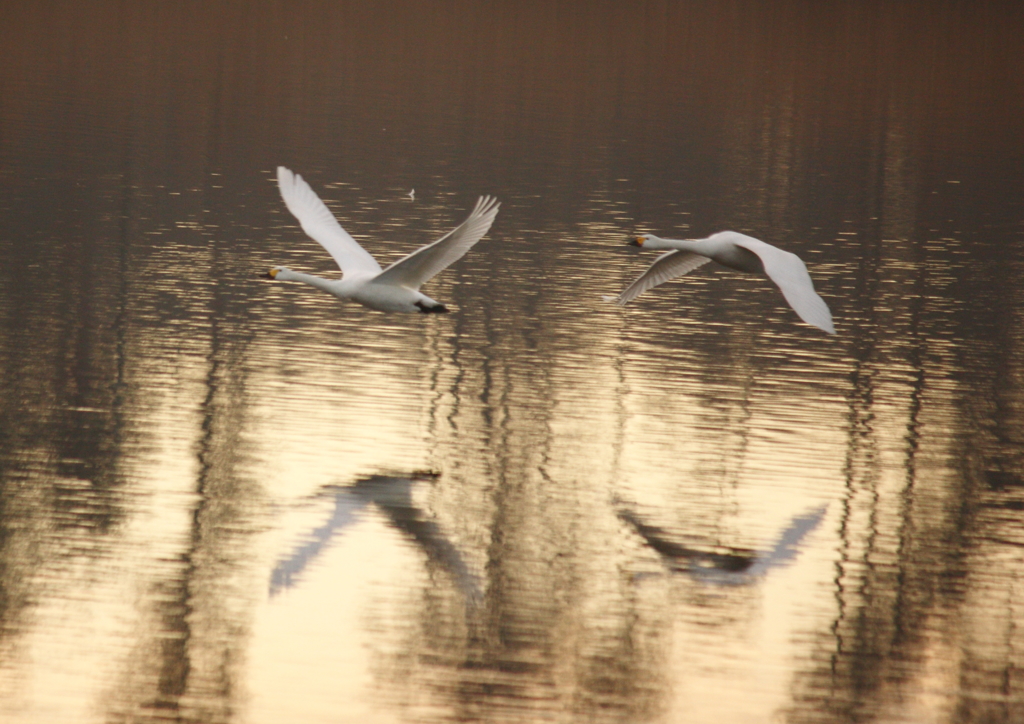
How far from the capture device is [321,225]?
514 inches

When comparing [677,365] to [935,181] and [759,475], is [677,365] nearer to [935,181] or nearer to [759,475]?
[759,475]

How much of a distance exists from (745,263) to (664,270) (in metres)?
0.81

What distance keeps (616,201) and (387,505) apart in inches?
478

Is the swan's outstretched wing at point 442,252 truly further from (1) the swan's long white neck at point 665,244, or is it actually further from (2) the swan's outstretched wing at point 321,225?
(1) the swan's long white neck at point 665,244

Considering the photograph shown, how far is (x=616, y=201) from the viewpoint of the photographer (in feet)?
70.5

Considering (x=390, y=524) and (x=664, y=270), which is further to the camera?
(x=664, y=270)

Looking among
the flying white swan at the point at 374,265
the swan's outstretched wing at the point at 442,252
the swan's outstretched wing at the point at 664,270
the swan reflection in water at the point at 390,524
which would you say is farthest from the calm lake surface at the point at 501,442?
the swan's outstretched wing at the point at 442,252

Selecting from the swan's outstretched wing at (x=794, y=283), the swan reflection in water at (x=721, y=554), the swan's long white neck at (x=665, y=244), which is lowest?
the swan reflection in water at (x=721, y=554)


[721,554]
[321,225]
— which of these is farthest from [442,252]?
[721,554]

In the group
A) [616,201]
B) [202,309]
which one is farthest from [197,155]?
[202,309]

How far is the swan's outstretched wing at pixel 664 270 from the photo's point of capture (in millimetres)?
13023

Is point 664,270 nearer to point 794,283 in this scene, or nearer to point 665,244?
point 665,244

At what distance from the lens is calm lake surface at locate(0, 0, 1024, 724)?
26.0 feet

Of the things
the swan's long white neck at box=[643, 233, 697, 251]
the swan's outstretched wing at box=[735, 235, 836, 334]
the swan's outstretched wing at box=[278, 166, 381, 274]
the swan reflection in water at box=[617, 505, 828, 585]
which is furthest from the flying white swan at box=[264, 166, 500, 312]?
the swan reflection in water at box=[617, 505, 828, 585]
